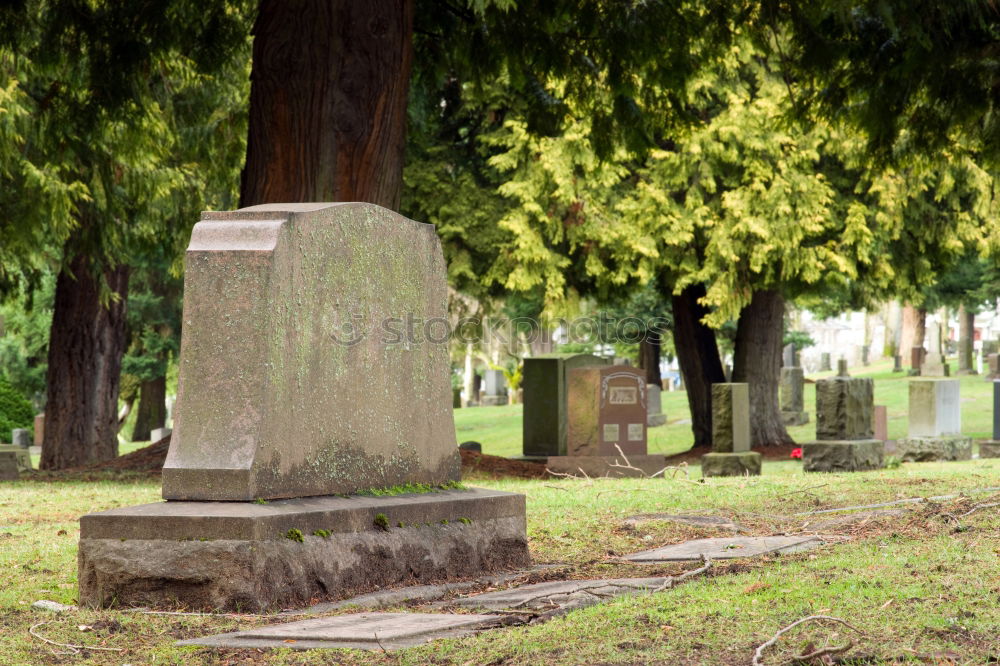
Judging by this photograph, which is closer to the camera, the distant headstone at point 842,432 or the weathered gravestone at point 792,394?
the distant headstone at point 842,432

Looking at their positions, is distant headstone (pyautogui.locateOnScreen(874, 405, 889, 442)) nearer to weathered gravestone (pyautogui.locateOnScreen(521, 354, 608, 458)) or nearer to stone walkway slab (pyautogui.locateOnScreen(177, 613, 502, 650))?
weathered gravestone (pyautogui.locateOnScreen(521, 354, 608, 458))

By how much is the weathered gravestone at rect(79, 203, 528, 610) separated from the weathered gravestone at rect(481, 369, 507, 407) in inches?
1581

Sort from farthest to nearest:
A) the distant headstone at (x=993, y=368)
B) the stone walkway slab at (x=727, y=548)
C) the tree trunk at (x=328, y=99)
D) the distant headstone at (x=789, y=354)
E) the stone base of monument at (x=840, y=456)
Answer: the distant headstone at (x=789, y=354), the distant headstone at (x=993, y=368), the stone base of monument at (x=840, y=456), the tree trunk at (x=328, y=99), the stone walkway slab at (x=727, y=548)

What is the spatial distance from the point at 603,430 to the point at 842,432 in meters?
3.24

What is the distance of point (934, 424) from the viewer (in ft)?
66.5

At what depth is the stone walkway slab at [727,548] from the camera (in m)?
7.49

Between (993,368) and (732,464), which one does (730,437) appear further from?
(993,368)

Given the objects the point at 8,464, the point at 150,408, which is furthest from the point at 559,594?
the point at 150,408

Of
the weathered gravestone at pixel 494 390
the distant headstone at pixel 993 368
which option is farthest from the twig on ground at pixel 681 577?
the weathered gravestone at pixel 494 390

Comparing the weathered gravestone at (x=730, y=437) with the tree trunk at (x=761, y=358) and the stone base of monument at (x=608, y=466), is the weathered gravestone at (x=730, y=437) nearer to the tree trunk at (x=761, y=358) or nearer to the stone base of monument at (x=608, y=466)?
the stone base of monument at (x=608, y=466)

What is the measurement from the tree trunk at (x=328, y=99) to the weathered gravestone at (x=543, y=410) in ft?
37.1

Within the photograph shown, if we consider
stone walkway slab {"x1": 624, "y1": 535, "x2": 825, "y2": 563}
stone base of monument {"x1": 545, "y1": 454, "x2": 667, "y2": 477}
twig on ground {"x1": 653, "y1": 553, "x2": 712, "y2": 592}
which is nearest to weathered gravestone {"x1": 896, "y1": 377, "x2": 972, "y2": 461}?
stone base of monument {"x1": 545, "y1": 454, "x2": 667, "y2": 477}

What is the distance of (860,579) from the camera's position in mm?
5988

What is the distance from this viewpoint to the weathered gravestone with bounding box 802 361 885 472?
16.7 m
